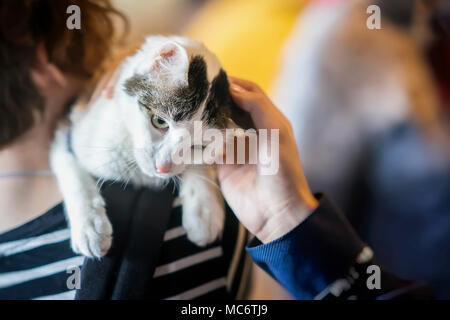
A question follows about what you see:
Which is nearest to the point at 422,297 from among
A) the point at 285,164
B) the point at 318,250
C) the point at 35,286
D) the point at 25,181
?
the point at 318,250

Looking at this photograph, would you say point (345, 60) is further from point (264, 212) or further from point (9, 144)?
point (9, 144)

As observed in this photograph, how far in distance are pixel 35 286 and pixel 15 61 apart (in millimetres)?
435

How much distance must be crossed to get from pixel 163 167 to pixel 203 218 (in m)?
0.14

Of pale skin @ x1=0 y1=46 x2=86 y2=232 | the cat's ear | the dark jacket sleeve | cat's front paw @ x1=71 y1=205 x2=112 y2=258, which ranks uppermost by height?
the cat's ear

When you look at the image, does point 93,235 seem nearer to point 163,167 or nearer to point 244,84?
point 163,167

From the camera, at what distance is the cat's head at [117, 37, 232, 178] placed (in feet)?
1.59

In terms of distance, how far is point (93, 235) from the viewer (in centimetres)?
52

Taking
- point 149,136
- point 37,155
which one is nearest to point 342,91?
point 149,136

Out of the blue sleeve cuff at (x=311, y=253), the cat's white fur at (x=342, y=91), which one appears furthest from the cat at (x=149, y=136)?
the cat's white fur at (x=342, y=91)

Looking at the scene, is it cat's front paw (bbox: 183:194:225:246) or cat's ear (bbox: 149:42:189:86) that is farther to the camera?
cat's front paw (bbox: 183:194:225:246)

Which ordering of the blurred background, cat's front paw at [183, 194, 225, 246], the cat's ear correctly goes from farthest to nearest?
the blurred background < cat's front paw at [183, 194, 225, 246] < the cat's ear

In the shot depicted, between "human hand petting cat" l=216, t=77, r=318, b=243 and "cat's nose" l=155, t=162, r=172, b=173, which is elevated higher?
"cat's nose" l=155, t=162, r=172, b=173

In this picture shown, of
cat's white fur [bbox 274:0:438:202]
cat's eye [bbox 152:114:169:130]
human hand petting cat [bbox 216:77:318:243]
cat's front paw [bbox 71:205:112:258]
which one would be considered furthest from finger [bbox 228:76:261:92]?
Result: cat's white fur [bbox 274:0:438:202]

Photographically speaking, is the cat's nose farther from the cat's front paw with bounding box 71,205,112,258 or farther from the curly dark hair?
the curly dark hair
